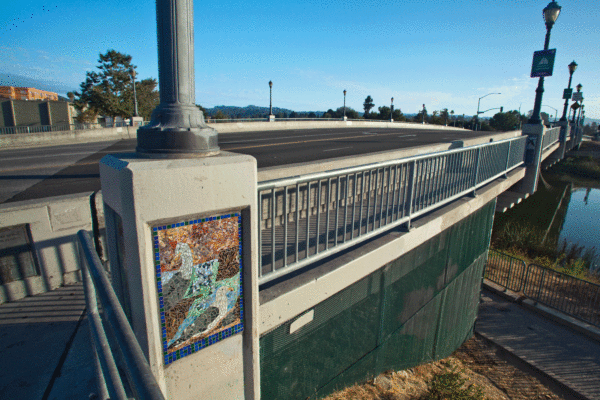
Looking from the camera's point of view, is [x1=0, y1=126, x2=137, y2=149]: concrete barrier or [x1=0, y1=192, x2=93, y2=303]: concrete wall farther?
[x1=0, y1=126, x2=137, y2=149]: concrete barrier

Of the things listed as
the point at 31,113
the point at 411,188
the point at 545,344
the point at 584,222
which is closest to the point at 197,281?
the point at 411,188

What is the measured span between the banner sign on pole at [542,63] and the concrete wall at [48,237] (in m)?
15.8

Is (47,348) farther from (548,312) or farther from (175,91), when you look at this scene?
(548,312)

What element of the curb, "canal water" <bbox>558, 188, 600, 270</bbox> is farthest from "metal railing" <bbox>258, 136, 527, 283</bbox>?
"canal water" <bbox>558, 188, 600, 270</bbox>

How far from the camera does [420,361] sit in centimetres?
723

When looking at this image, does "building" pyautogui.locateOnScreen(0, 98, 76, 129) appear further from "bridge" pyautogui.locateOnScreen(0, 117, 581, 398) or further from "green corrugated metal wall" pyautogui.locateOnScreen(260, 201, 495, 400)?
"green corrugated metal wall" pyautogui.locateOnScreen(260, 201, 495, 400)

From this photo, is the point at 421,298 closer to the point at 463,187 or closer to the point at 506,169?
the point at 463,187

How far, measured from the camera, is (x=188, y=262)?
235cm

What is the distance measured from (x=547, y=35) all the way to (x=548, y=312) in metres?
10.6

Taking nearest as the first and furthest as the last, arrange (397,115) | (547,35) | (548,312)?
1. (548,312)
2. (547,35)
3. (397,115)

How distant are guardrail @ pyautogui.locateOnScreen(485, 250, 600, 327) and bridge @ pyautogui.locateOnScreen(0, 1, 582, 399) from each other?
872cm

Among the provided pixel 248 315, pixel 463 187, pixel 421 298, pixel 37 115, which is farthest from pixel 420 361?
pixel 37 115

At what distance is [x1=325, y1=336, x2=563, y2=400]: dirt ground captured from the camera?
216 inches

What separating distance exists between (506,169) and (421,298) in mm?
6477
